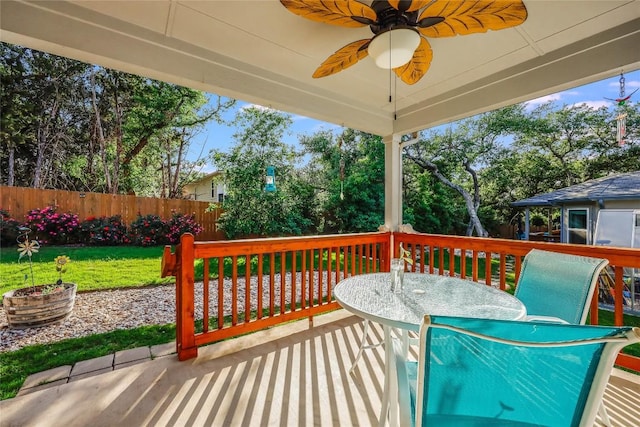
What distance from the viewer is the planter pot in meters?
2.87

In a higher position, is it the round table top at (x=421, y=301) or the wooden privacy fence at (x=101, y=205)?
the wooden privacy fence at (x=101, y=205)

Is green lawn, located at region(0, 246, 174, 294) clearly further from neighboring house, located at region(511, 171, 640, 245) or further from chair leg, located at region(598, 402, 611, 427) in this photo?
neighboring house, located at region(511, 171, 640, 245)

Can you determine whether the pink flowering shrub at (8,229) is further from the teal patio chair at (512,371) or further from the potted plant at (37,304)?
the teal patio chair at (512,371)

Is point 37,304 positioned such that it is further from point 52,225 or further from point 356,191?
point 356,191

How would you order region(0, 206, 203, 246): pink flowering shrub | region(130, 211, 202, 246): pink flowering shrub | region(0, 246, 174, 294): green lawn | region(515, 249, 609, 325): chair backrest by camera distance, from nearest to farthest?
region(515, 249, 609, 325): chair backrest → region(0, 246, 174, 294): green lawn → region(0, 206, 203, 246): pink flowering shrub → region(130, 211, 202, 246): pink flowering shrub

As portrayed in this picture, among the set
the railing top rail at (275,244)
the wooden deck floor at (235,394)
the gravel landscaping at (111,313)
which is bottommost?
the gravel landscaping at (111,313)

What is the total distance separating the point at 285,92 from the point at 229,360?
2598mm

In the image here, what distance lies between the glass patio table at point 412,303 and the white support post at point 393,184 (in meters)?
2.02

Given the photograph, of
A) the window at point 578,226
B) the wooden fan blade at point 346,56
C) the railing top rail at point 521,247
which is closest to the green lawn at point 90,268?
the railing top rail at point 521,247

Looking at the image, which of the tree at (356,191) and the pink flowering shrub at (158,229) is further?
the tree at (356,191)

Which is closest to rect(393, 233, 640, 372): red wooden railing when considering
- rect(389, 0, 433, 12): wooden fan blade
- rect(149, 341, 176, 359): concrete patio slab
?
rect(389, 0, 433, 12): wooden fan blade

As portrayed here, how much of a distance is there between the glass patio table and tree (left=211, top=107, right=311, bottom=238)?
5457mm

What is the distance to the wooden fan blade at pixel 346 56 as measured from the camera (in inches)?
73.3

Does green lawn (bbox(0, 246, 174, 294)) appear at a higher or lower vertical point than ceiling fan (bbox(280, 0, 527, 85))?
lower
